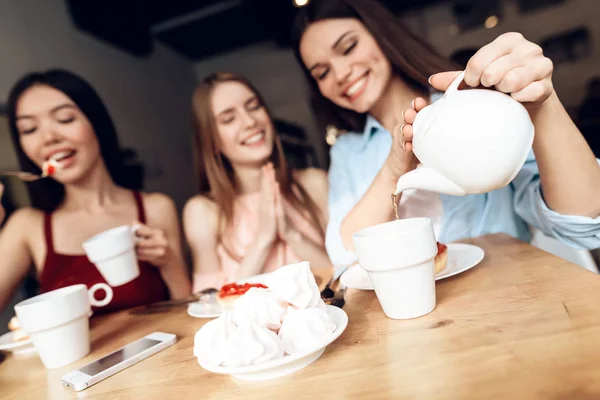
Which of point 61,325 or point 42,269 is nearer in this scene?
point 61,325

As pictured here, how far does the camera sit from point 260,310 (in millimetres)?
645

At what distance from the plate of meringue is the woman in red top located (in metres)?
0.86

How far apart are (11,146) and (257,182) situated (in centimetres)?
78

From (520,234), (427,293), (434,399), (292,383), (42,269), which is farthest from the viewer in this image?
(42,269)

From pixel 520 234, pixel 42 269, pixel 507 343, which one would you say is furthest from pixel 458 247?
pixel 42 269

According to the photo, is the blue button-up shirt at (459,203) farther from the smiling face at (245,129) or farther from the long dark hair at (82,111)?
the long dark hair at (82,111)

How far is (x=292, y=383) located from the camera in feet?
1.93

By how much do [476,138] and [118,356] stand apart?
71 centimetres

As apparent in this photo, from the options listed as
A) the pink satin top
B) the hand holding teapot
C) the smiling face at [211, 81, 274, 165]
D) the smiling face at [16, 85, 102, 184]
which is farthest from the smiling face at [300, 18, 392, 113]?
the smiling face at [16, 85, 102, 184]

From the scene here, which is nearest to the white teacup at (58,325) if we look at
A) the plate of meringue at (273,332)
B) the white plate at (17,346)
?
the white plate at (17,346)

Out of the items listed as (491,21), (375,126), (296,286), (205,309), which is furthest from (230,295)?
(491,21)

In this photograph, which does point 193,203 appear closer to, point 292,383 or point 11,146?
point 11,146

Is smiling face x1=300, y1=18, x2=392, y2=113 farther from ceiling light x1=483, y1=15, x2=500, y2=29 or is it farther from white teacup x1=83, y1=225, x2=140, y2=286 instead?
white teacup x1=83, y1=225, x2=140, y2=286

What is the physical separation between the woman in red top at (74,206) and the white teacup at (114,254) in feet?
0.70
